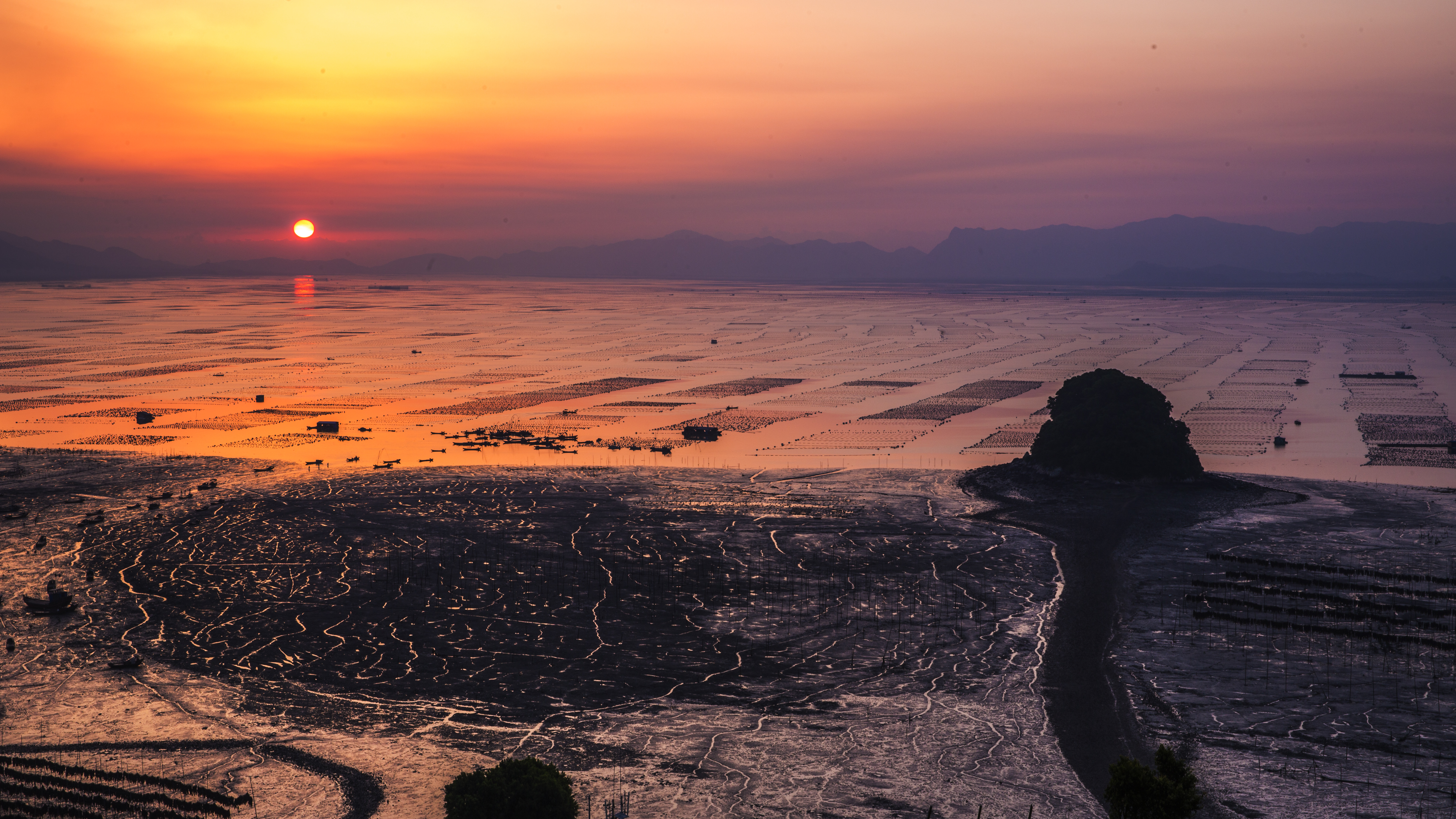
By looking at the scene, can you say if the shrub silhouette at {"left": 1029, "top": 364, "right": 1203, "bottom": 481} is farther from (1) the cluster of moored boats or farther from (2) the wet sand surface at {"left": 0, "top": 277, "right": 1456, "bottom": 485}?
(1) the cluster of moored boats

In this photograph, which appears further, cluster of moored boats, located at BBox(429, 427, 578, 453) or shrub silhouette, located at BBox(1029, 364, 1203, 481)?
cluster of moored boats, located at BBox(429, 427, 578, 453)

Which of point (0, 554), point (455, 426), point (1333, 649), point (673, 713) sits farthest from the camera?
point (455, 426)

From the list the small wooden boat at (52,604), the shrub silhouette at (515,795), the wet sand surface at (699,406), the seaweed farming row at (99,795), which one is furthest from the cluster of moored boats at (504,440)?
the shrub silhouette at (515,795)

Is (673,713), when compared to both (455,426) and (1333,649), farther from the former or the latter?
(455,426)

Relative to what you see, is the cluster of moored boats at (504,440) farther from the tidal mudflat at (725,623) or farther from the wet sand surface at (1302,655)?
the wet sand surface at (1302,655)

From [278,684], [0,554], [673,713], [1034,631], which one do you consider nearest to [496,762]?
[673,713]

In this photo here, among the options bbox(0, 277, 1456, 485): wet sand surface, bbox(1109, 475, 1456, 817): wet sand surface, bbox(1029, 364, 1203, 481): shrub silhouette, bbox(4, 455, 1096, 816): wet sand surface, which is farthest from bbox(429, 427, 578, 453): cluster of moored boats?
bbox(1109, 475, 1456, 817): wet sand surface
